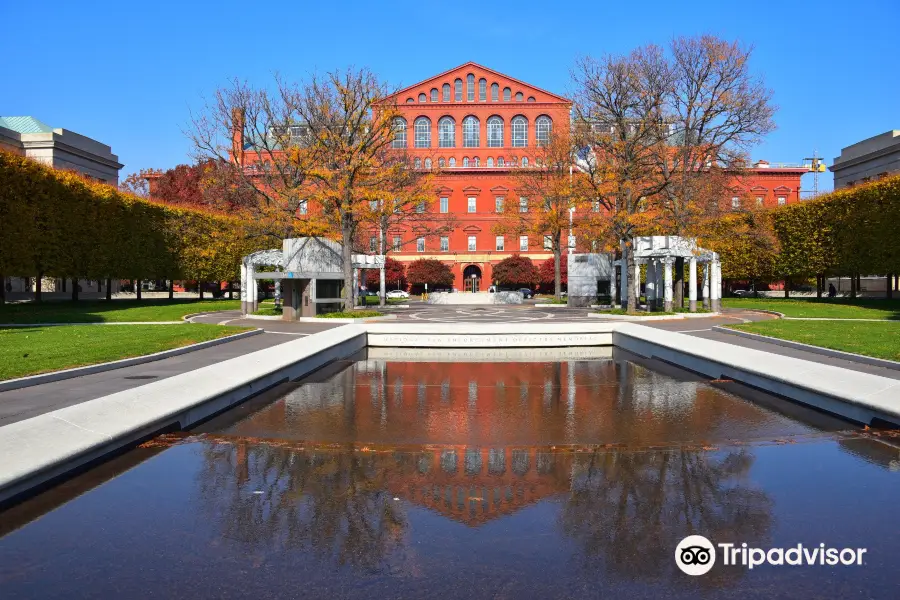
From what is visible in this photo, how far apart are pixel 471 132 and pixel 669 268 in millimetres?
53382

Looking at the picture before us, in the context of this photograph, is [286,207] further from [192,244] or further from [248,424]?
[248,424]

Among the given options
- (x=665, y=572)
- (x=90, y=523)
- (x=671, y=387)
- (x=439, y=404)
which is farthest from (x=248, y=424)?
(x=671, y=387)

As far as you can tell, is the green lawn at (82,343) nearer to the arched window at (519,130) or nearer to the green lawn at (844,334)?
the green lawn at (844,334)

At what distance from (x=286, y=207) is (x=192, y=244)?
1921 centimetres

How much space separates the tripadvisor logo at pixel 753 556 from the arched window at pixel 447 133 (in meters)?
80.6

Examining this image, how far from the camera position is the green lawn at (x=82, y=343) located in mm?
14001

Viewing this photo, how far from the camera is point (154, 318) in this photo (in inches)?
1213

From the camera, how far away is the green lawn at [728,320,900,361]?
16.0 metres

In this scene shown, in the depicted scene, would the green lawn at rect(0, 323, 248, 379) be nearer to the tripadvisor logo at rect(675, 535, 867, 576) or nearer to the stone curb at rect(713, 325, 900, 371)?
the tripadvisor logo at rect(675, 535, 867, 576)

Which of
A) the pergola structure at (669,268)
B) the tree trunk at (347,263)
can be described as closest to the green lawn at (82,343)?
the tree trunk at (347,263)

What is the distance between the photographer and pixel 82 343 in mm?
18250

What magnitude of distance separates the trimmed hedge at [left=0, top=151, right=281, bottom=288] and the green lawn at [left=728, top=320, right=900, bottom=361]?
27154 mm

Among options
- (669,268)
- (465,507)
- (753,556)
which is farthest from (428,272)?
(753,556)

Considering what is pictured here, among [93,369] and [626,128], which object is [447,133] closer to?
[626,128]
